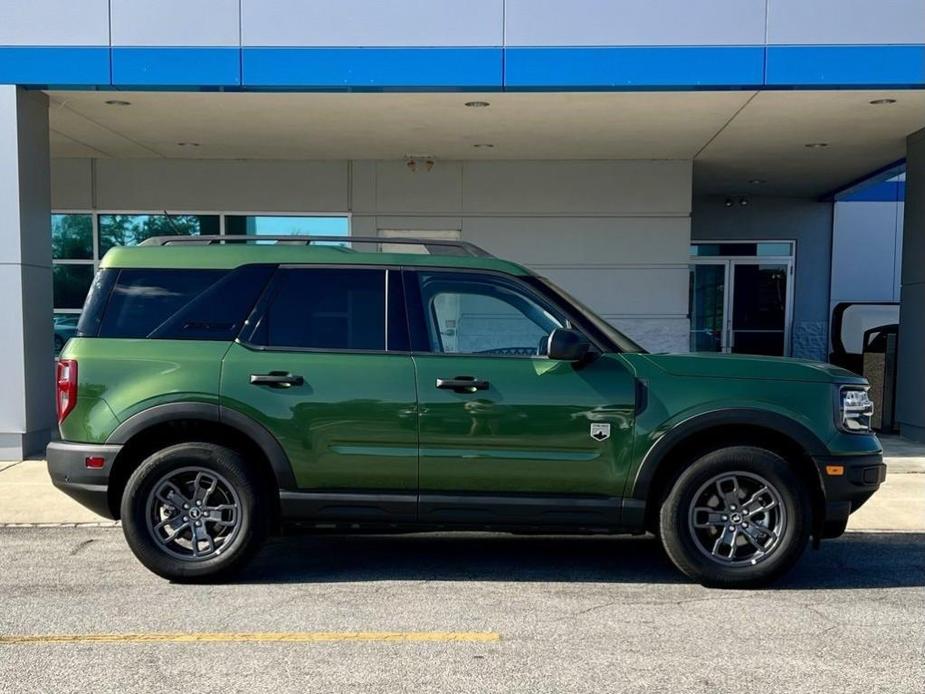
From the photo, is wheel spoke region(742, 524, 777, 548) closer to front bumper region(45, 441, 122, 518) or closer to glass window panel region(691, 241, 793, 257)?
front bumper region(45, 441, 122, 518)

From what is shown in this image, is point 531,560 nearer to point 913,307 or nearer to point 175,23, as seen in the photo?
point 175,23

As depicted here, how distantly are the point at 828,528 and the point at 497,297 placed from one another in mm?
2548

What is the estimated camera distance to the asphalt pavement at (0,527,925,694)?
3.81 metres

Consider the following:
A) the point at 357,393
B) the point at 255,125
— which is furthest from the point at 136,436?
the point at 255,125

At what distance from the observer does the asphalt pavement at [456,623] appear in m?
3.81

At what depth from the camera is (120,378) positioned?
5.04m

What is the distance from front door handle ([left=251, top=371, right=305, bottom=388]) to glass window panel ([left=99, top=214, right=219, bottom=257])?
840 cm

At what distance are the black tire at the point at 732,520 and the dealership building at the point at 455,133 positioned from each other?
535 centimetres

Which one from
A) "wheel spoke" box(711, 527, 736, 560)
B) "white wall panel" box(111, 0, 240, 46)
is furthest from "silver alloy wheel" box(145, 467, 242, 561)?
"white wall panel" box(111, 0, 240, 46)

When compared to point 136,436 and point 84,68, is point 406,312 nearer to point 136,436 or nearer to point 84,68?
point 136,436

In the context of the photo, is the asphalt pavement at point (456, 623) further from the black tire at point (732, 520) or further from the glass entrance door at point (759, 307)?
the glass entrance door at point (759, 307)

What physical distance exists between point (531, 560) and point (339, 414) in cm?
182

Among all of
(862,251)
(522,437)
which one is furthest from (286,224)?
(862,251)

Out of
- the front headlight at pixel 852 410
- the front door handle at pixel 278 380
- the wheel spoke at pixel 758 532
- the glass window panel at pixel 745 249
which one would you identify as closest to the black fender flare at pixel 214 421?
the front door handle at pixel 278 380
